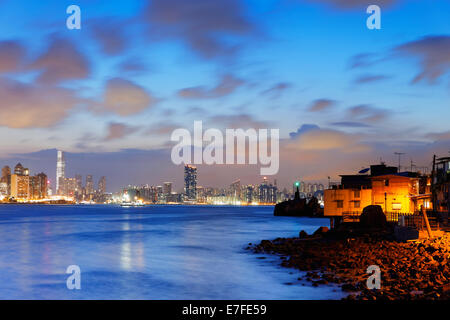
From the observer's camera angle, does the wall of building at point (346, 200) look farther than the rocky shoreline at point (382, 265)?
Yes

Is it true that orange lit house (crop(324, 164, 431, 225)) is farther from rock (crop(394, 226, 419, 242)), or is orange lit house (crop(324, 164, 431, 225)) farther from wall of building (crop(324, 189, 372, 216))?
rock (crop(394, 226, 419, 242))

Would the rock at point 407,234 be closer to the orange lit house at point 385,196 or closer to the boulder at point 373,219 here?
the boulder at point 373,219

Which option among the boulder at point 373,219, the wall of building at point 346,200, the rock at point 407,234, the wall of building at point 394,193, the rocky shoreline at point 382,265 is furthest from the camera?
the wall of building at point 346,200

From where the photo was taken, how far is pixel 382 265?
2477 centimetres

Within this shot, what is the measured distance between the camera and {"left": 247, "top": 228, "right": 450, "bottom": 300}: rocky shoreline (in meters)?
18.7

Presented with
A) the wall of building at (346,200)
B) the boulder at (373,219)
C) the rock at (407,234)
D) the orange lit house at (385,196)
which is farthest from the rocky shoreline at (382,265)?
the wall of building at (346,200)

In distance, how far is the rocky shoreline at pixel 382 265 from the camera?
18.7m

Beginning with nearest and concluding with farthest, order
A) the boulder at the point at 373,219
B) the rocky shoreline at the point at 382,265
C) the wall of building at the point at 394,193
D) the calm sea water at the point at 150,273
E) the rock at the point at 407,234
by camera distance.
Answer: the rocky shoreline at the point at 382,265
the calm sea water at the point at 150,273
the rock at the point at 407,234
the boulder at the point at 373,219
the wall of building at the point at 394,193

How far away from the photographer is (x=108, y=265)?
37188 millimetres

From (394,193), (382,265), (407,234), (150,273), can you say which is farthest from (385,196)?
(150,273)

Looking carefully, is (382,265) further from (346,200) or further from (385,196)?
(346,200)

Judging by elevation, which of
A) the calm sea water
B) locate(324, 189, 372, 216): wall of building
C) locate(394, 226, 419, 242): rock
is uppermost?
locate(324, 189, 372, 216): wall of building

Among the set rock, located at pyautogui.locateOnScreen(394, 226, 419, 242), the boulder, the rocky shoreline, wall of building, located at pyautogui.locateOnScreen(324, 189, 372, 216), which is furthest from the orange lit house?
the rocky shoreline
